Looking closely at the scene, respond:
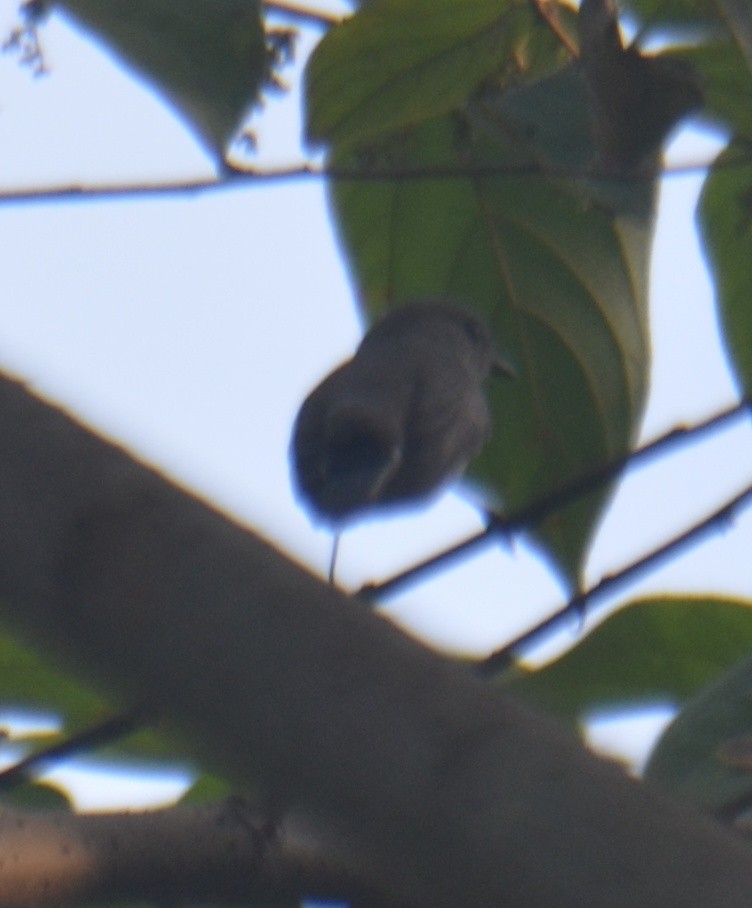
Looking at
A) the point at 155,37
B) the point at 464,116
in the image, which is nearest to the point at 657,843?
the point at 155,37

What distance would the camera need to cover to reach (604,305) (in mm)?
2477

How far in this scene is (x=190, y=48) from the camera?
1.45 metres

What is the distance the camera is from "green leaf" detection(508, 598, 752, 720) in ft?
6.91

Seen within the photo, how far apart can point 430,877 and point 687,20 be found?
1489 mm

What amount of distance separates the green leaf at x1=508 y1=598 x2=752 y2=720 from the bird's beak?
727mm

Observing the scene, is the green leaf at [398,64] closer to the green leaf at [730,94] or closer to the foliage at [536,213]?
the foliage at [536,213]

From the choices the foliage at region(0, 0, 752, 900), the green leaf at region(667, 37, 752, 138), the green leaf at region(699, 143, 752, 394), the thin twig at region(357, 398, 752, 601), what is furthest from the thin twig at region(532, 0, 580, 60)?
the thin twig at region(357, 398, 752, 601)

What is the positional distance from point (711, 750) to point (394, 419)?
2276mm

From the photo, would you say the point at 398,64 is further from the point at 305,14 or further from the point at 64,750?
the point at 64,750

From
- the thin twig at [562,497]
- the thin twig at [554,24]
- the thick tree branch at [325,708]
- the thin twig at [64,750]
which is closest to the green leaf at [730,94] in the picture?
the thin twig at [554,24]

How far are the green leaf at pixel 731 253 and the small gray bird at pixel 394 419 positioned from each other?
32.9 inches

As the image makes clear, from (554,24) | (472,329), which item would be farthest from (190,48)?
(472,329)

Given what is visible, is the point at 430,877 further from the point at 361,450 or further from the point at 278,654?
the point at 361,450

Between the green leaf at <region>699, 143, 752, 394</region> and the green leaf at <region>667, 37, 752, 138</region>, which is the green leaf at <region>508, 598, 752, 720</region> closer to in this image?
the green leaf at <region>699, 143, 752, 394</region>
